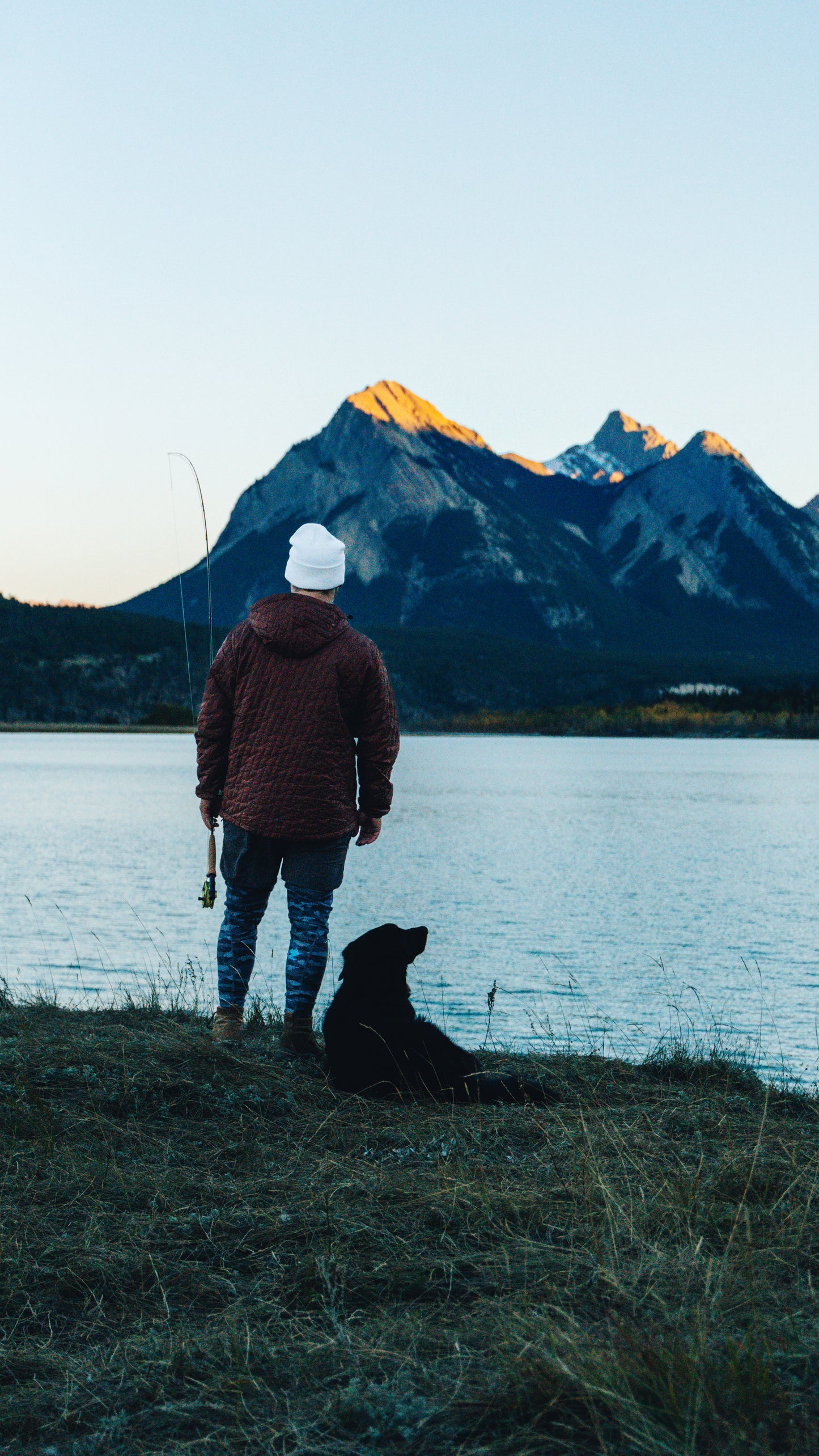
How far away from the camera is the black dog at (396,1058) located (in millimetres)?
5090

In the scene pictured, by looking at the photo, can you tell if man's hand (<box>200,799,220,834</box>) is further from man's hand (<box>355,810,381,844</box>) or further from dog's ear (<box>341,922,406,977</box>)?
dog's ear (<box>341,922,406,977</box>)

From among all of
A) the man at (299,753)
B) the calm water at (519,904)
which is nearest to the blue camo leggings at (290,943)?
the man at (299,753)

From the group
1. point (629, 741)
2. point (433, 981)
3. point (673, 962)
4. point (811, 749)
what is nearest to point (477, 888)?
point (673, 962)

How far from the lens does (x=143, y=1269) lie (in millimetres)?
3252

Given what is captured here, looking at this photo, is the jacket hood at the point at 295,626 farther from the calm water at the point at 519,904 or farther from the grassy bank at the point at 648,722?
the grassy bank at the point at 648,722

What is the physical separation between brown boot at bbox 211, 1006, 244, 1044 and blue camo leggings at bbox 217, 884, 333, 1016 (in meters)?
0.03

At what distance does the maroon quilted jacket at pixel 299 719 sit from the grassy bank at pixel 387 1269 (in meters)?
1.11

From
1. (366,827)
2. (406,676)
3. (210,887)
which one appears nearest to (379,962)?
(366,827)

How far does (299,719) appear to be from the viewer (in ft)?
17.7

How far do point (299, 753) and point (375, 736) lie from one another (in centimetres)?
36

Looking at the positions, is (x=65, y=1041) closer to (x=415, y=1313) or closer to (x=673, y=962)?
(x=415, y=1313)

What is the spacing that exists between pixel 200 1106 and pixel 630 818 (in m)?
39.3

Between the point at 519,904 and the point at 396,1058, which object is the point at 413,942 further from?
the point at 519,904

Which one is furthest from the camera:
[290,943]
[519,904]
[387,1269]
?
[519,904]
